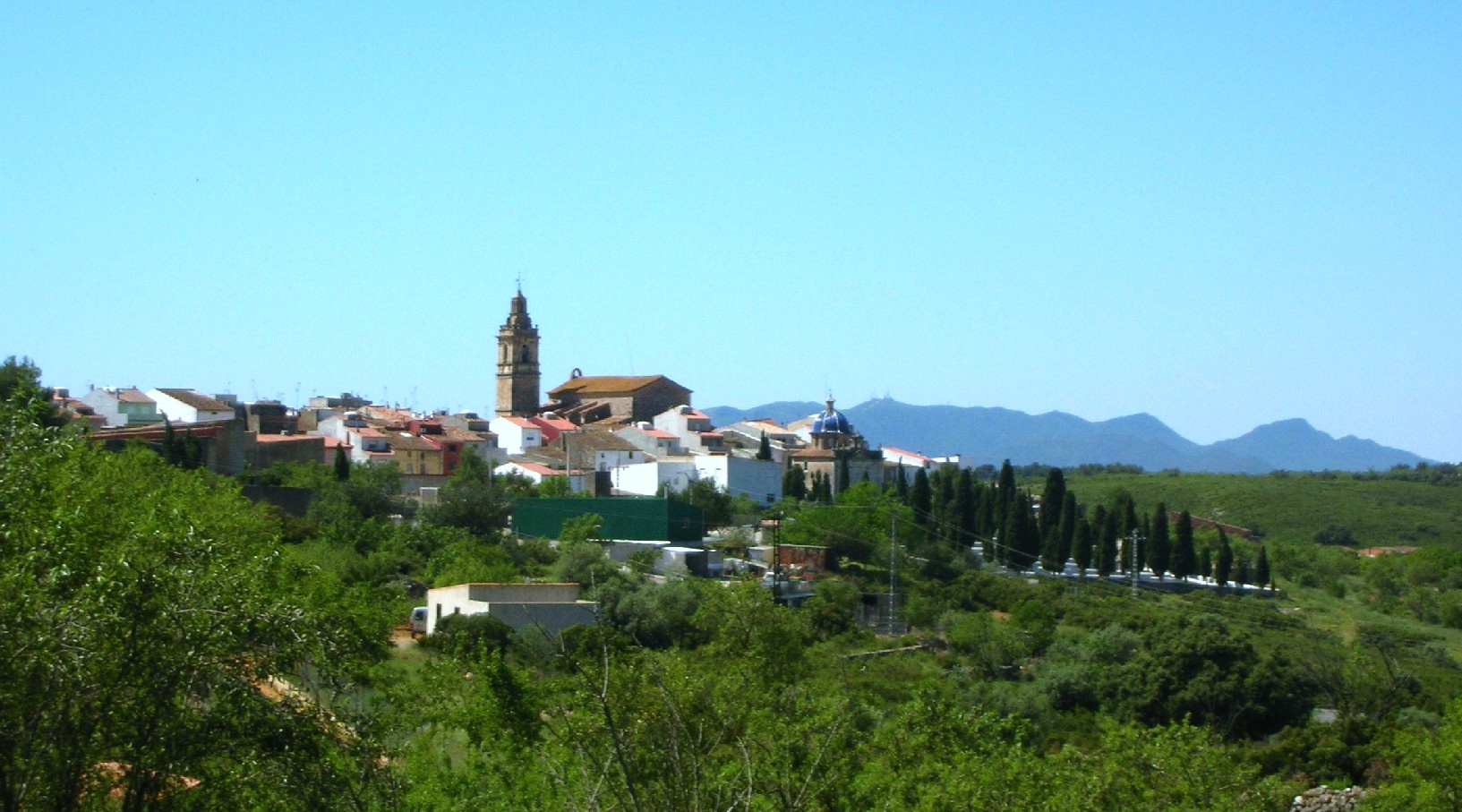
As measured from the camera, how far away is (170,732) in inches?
363

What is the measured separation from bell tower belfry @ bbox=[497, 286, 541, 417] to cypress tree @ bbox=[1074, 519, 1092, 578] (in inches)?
1395

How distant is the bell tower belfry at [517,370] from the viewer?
3275 inches

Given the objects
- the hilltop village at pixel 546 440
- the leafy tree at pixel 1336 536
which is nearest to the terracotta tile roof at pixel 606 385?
the hilltop village at pixel 546 440

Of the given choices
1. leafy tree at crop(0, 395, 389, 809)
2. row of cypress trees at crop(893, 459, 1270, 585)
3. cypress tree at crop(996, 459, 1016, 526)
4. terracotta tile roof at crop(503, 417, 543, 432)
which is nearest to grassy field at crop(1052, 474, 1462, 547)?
row of cypress trees at crop(893, 459, 1270, 585)

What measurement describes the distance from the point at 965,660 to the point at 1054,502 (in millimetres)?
20750

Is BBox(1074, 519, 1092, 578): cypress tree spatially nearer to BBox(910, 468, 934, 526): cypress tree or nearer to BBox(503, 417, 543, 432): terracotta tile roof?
BBox(910, 468, 934, 526): cypress tree

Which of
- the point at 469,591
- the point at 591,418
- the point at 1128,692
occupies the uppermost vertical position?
the point at 591,418

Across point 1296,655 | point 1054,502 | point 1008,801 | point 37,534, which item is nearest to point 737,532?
point 1054,502

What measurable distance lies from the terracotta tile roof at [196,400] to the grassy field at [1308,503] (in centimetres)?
4414

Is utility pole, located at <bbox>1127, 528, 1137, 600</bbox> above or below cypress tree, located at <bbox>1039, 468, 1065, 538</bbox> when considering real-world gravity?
below

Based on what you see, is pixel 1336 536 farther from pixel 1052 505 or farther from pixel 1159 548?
pixel 1052 505

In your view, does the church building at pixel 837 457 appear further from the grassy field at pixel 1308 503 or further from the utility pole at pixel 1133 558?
the grassy field at pixel 1308 503

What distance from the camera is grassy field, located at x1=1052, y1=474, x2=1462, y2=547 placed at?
9062cm

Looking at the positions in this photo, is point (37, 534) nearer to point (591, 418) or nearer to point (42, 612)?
point (42, 612)
